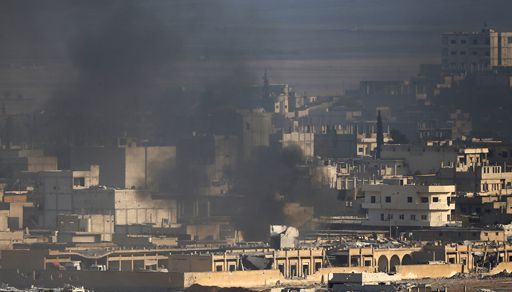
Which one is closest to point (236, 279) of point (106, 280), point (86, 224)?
point (106, 280)

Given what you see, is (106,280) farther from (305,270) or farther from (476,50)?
(476,50)

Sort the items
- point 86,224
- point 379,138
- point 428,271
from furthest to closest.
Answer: point 379,138, point 86,224, point 428,271

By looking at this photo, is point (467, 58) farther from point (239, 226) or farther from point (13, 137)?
point (239, 226)

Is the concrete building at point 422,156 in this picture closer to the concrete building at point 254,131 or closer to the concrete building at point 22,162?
the concrete building at point 254,131

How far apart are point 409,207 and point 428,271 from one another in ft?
25.7

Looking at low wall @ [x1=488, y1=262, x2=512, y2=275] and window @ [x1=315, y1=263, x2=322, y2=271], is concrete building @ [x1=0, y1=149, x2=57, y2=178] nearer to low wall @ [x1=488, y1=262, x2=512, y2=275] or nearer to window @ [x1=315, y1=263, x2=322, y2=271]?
low wall @ [x1=488, y1=262, x2=512, y2=275]

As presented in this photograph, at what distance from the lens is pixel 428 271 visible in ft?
203

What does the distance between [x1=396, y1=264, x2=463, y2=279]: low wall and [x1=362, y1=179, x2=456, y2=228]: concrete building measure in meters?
6.46

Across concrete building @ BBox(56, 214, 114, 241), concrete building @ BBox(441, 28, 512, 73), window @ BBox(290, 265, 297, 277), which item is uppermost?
concrete building @ BBox(441, 28, 512, 73)

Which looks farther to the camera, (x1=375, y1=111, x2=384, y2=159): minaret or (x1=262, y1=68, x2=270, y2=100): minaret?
(x1=262, y1=68, x2=270, y2=100): minaret

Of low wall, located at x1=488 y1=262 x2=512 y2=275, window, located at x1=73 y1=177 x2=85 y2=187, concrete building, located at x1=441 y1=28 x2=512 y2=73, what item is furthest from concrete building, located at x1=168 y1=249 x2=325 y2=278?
concrete building, located at x1=441 y1=28 x2=512 y2=73

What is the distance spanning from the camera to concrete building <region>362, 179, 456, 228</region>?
6944 centimetres

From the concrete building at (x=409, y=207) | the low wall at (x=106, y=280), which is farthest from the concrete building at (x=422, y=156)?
the low wall at (x=106, y=280)

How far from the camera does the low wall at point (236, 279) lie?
57.7 metres
